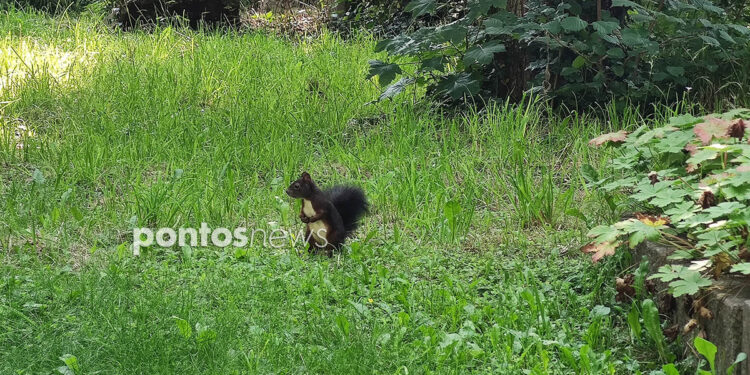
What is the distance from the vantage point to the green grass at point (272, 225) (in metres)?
3.30

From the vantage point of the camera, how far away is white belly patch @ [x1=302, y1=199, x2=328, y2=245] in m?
4.30

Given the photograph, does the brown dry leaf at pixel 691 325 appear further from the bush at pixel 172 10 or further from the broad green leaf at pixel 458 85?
the bush at pixel 172 10

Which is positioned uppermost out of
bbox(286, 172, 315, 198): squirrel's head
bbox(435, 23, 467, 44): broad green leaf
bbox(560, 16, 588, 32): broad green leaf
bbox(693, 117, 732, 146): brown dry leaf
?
bbox(693, 117, 732, 146): brown dry leaf

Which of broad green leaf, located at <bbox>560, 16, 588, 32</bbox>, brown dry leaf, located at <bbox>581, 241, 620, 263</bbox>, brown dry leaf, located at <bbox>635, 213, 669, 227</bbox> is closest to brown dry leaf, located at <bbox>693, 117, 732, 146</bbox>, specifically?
brown dry leaf, located at <bbox>635, 213, 669, 227</bbox>

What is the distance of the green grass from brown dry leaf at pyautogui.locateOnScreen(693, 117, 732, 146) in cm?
77

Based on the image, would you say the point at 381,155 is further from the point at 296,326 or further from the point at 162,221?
the point at 296,326

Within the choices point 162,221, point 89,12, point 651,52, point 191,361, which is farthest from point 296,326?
point 89,12

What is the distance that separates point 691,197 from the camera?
3.56 metres

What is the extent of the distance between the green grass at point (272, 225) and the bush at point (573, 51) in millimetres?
302

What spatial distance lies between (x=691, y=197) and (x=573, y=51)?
3024 mm

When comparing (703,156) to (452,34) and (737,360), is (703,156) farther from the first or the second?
(452,34)

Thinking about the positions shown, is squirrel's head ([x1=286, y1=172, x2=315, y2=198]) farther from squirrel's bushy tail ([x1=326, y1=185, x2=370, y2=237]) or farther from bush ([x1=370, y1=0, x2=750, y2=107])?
bush ([x1=370, y1=0, x2=750, y2=107])

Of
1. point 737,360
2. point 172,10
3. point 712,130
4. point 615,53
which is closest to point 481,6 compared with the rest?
point 615,53

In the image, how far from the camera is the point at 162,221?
4578mm
